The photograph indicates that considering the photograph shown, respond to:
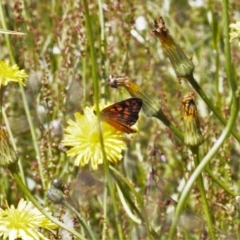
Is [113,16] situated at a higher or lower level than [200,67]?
higher

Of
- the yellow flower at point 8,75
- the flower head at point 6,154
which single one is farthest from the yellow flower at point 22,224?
the yellow flower at point 8,75

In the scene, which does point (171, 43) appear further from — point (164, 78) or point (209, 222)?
point (164, 78)

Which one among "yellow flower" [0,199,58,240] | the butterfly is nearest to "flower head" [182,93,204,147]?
the butterfly

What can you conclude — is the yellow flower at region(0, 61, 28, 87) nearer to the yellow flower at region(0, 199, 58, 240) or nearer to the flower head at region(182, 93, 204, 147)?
the yellow flower at region(0, 199, 58, 240)

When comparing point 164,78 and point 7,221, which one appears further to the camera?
point 164,78

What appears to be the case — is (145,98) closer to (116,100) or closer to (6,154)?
(6,154)

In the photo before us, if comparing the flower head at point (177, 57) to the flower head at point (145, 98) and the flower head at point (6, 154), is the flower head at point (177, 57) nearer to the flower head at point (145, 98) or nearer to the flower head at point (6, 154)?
the flower head at point (145, 98)

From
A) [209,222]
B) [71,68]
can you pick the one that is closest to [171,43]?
[209,222]
